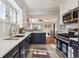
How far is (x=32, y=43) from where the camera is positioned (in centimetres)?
930

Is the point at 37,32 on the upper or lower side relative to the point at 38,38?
upper

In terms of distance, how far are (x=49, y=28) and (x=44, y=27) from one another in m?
0.83

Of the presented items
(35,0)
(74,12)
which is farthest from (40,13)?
(74,12)

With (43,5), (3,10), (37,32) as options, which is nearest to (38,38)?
(37,32)

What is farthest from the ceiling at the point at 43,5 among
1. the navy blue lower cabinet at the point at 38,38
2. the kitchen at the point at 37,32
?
the navy blue lower cabinet at the point at 38,38

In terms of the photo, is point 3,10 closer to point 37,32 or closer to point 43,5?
point 43,5

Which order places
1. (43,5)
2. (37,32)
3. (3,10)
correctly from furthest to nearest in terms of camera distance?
(37,32)
(43,5)
(3,10)

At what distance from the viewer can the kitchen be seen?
3040 millimetres

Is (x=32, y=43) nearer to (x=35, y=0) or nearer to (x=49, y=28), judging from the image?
(x=35, y=0)

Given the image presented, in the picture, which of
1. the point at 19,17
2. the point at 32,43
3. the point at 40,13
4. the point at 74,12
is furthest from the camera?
the point at 40,13

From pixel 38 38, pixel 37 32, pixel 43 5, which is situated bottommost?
pixel 38 38

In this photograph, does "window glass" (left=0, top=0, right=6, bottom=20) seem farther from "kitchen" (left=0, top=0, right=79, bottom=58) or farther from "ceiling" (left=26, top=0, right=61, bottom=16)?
"ceiling" (left=26, top=0, right=61, bottom=16)

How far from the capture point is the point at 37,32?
31.6 ft

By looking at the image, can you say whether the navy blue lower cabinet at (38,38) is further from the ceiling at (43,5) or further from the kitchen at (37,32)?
the ceiling at (43,5)
